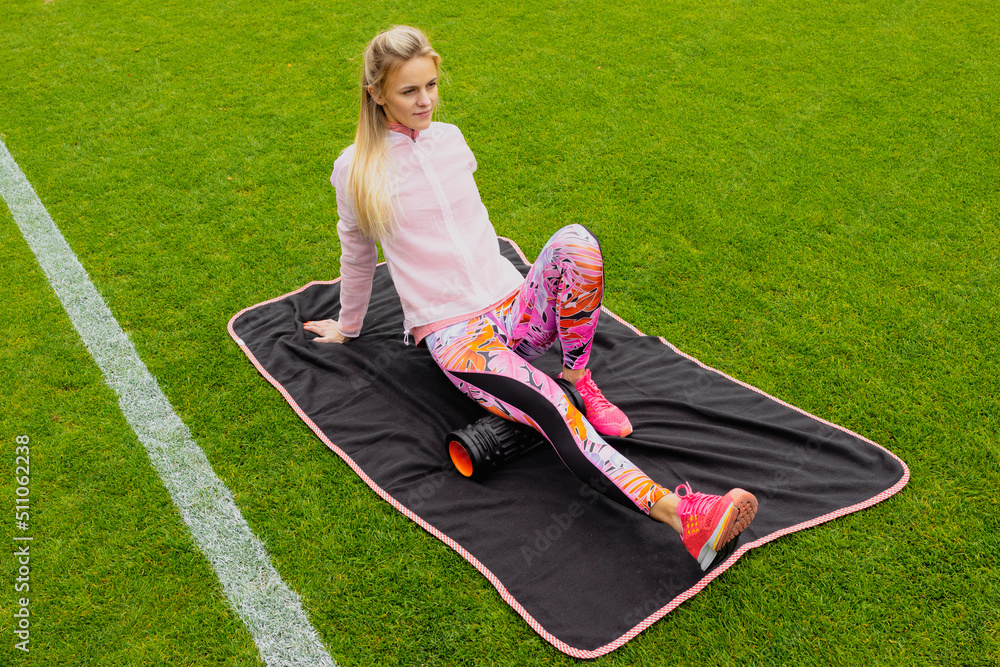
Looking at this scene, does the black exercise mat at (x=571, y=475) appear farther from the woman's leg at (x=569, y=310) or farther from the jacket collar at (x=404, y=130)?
the jacket collar at (x=404, y=130)

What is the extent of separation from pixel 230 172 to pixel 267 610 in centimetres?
333

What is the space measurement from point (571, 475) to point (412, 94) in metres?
1.68

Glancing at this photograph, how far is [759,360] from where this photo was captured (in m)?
3.76

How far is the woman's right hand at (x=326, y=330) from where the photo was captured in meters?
3.94

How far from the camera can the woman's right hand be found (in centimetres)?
394

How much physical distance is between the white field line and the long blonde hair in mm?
1257

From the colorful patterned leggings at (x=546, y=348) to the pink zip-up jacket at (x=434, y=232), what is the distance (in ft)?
0.38

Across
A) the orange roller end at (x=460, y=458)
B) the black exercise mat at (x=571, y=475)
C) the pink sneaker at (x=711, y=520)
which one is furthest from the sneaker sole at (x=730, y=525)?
the orange roller end at (x=460, y=458)

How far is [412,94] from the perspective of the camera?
3098 mm

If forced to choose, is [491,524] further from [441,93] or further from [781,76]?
[781,76]

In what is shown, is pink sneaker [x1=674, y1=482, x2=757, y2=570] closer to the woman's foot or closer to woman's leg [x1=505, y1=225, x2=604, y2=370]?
the woman's foot

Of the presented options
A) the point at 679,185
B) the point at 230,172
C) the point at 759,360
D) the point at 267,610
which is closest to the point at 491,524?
the point at 267,610

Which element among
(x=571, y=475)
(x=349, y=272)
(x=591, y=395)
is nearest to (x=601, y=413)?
(x=591, y=395)

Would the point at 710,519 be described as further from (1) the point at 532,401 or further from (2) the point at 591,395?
(2) the point at 591,395
